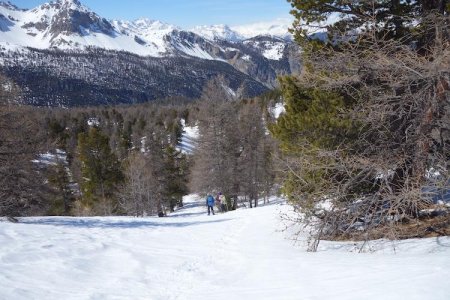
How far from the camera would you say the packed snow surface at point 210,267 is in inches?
237

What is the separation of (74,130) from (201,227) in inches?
2762

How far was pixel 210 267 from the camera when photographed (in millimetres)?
8773

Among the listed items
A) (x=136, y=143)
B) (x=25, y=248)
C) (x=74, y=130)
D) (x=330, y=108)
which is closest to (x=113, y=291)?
(x=25, y=248)

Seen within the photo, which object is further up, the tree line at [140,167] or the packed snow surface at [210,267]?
the tree line at [140,167]

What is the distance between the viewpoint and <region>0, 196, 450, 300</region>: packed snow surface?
6008mm

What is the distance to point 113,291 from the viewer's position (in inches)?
280

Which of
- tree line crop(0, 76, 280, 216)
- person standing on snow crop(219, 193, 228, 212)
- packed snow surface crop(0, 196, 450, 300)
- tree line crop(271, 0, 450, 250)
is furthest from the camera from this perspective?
person standing on snow crop(219, 193, 228, 212)

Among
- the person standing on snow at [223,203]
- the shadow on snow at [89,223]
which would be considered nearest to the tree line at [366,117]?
the shadow on snow at [89,223]

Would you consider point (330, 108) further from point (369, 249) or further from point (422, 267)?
point (422, 267)

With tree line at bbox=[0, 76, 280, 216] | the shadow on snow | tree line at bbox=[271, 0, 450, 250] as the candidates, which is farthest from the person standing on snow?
tree line at bbox=[271, 0, 450, 250]

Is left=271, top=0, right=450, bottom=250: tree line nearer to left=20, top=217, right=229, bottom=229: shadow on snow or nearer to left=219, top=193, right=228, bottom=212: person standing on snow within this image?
left=20, top=217, right=229, bottom=229: shadow on snow

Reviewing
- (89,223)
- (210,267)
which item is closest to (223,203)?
(89,223)

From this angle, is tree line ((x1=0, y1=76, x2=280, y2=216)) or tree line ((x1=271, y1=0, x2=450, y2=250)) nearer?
tree line ((x1=271, y1=0, x2=450, y2=250))

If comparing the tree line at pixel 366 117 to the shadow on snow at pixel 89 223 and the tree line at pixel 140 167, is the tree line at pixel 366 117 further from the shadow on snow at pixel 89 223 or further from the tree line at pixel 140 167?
the tree line at pixel 140 167
